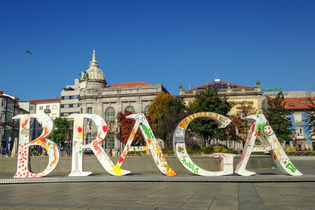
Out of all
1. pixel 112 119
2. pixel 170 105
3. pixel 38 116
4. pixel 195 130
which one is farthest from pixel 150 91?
pixel 38 116

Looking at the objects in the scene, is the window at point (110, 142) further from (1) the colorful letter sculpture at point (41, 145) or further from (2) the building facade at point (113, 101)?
(1) the colorful letter sculpture at point (41, 145)

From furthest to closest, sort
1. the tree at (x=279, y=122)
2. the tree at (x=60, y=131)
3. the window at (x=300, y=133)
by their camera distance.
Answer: the tree at (x=60, y=131) < the window at (x=300, y=133) < the tree at (x=279, y=122)

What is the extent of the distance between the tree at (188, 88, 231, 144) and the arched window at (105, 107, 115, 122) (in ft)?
80.1

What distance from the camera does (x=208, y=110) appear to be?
43.5 m

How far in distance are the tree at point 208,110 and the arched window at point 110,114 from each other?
2442cm

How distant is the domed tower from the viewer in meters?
71.9

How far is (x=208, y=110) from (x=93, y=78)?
3941 cm

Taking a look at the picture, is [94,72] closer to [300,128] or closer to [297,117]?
[297,117]

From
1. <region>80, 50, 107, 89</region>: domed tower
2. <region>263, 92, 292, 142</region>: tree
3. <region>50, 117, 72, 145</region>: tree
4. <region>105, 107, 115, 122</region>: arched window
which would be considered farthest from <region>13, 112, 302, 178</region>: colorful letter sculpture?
<region>80, 50, 107, 89</region>: domed tower

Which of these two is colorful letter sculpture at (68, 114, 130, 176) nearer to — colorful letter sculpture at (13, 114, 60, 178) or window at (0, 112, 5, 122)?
colorful letter sculpture at (13, 114, 60, 178)

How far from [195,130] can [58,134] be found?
4002 cm

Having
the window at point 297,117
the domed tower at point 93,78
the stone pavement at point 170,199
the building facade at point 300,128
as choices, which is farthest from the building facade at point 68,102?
the stone pavement at point 170,199

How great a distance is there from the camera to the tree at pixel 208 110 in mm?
40625

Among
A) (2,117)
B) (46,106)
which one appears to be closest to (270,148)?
(2,117)
